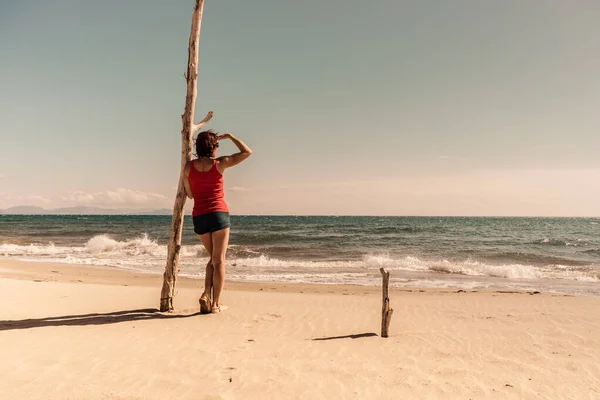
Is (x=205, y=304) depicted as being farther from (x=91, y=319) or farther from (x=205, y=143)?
(x=205, y=143)

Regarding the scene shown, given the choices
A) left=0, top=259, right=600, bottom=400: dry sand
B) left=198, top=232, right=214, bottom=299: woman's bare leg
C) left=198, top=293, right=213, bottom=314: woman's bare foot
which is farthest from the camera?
left=198, top=293, right=213, bottom=314: woman's bare foot

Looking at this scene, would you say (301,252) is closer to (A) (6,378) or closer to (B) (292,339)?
(B) (292,339)

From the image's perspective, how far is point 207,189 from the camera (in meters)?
5.23

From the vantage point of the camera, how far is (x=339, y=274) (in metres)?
14.5

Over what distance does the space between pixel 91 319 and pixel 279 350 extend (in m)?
2.93

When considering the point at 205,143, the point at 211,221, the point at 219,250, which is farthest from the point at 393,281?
the point at 205,143

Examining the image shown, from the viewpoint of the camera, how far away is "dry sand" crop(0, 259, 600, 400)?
3.31m

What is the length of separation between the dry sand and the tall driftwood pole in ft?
1.66

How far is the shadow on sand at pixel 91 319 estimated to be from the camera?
5.02 meters

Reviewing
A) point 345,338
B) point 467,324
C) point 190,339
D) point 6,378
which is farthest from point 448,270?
point 6,378

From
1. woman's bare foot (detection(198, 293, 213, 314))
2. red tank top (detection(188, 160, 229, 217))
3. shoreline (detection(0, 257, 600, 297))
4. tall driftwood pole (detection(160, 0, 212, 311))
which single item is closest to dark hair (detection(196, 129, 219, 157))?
red tank top (detection(188, 160, 229, 217))

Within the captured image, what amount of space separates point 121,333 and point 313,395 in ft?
9.08

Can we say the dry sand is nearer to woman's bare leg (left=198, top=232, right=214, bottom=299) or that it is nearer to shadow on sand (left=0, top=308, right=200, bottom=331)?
shadow on sand (left=0, top=308, right=200, bottom=331)

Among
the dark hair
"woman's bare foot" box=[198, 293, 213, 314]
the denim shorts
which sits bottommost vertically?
"woman's bare foot" box=[198, 293, 213, 314]
